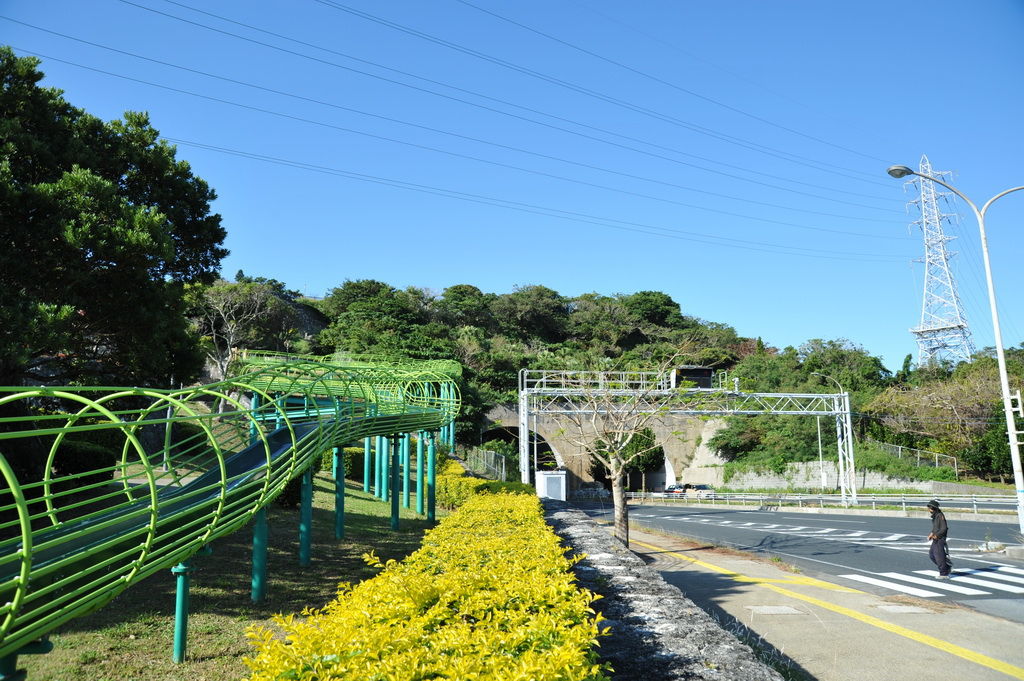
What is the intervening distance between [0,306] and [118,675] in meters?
5.39

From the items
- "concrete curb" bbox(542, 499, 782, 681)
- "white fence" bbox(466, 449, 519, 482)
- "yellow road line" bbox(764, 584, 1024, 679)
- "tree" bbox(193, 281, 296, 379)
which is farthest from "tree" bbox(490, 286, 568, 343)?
"concrete curb" bbox(542, 499, 782, 681)

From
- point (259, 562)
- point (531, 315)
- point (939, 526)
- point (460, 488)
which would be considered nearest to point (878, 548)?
point (939, 526)

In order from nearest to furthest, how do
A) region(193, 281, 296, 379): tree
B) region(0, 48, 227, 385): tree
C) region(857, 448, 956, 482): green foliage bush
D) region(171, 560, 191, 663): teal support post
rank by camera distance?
region(171, 560, 191, 663): teal support post
region(0, 48, 227, 385): tree
region(857, 448, 956, 482): green foliage bush
region(193, 281, 296, 379): tree

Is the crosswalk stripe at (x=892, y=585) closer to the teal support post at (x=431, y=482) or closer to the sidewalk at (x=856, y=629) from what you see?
the sidewalk at (x=856, y=629)

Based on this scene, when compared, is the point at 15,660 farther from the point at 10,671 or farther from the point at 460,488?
the point at 460,488

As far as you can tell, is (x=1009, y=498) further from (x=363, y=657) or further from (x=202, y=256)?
(x=363, y=657)

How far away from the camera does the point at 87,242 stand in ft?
30.8

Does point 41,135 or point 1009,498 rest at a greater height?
point 41,135

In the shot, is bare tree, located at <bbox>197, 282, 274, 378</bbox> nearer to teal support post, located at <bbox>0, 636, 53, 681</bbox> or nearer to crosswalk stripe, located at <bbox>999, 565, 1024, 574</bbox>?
crosswalk stripe, located at <bbox>999, 565, 1024, 574</bbox>

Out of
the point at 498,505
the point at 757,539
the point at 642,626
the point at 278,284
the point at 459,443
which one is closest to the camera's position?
the point at 642,626

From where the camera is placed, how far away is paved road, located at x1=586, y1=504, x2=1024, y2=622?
10.1 metres

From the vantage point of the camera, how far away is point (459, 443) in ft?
128

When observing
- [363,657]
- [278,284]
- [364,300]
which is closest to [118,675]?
[363,657]

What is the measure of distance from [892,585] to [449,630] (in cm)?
1014
